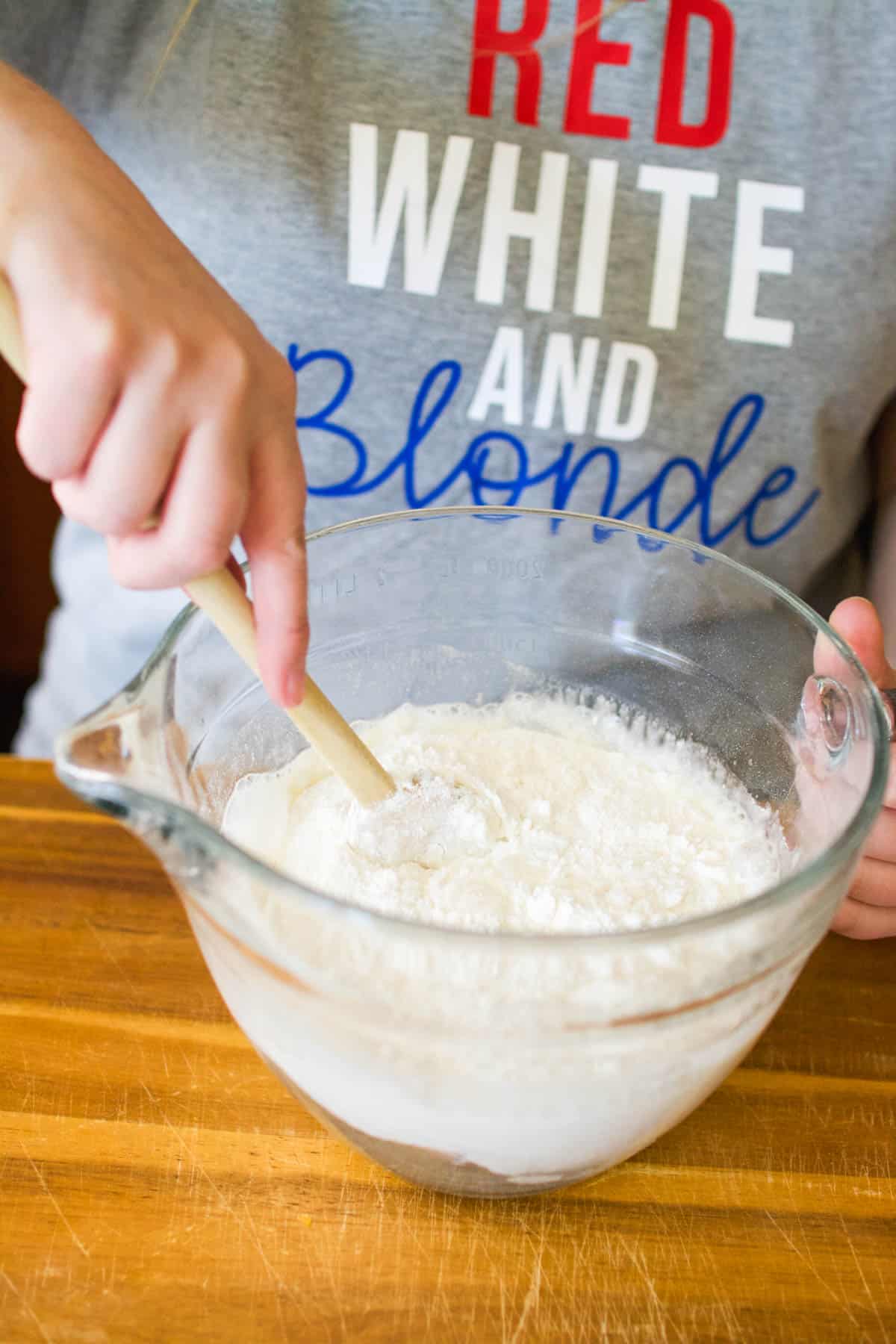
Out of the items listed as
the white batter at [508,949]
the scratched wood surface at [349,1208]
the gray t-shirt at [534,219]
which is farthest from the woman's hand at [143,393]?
the gray t-shirt at [534,219]

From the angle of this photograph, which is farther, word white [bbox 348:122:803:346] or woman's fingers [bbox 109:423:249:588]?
word white [bbox 348:122:803:346]

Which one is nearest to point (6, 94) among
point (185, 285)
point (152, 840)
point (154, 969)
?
point (185, 285)

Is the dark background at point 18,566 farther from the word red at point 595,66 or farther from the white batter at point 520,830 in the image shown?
the white batter at point 520,830

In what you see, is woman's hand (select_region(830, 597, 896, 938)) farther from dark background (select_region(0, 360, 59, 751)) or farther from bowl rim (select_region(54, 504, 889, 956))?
dark background (select_region(0, 360, 59, 751))

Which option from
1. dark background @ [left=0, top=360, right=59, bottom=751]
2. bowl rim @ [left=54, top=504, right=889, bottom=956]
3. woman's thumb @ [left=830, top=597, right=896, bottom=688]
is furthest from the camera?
dark background @ [left=0, top=360, right=59, bottom=751]

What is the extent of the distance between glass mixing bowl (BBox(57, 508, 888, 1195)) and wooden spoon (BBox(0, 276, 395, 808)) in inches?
1.8

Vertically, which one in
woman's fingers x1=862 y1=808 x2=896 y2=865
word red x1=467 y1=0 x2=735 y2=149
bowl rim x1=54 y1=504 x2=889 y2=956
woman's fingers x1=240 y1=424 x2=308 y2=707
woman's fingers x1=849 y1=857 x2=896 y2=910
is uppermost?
word red x1=467 y1=0 x2=735 y2=149

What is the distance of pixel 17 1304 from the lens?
44 cm

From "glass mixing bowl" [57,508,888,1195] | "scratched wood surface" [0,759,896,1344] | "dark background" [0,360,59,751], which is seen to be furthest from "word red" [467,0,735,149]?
"dark background" [0,360,59,751]

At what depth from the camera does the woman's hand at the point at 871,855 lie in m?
0.60

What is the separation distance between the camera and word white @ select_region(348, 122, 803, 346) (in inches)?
28.7

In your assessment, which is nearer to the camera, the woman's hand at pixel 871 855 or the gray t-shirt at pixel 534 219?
the woman's hand at pixel 871 855

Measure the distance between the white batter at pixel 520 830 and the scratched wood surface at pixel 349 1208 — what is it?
0.10m

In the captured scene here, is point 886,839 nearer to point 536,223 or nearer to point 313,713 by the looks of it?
point 313,713
